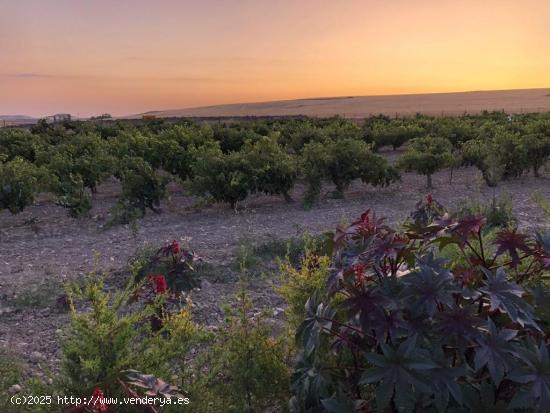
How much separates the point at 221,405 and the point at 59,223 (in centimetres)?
752

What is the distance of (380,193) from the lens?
34.4 ft

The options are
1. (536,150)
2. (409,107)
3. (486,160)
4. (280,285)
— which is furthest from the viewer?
(409,107)

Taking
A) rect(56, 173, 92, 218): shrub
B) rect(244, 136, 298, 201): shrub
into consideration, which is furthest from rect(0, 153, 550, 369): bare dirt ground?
rect(244, 136, 298, 201): shrub

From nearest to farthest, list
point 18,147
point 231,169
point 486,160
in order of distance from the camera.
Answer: point 231,169, point 486,160, point 18,147

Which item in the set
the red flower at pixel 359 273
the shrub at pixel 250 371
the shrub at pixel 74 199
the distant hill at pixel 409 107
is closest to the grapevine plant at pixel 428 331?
the red flower at pixel 359 273

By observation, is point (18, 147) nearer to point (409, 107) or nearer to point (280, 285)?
point (280, 285)

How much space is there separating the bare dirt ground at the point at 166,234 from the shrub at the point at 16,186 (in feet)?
1.24

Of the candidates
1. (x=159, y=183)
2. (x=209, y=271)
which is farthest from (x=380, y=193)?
(x=209, y=271)

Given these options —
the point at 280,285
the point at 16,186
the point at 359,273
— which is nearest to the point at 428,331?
the point at 359,273

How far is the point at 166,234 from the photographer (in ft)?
23.6

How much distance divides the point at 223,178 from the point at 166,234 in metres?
1.96

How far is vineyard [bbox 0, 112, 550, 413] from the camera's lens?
1.57 m

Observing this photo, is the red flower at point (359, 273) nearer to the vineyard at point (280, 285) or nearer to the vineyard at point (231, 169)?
the vineyard at point (280, 285)

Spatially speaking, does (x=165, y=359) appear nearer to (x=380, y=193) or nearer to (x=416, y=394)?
(x=416, y=394)
